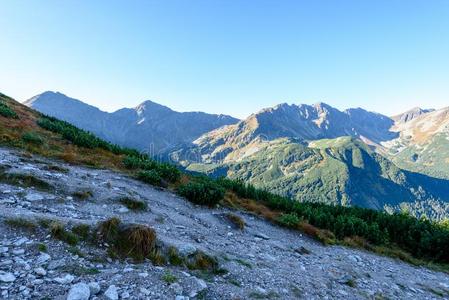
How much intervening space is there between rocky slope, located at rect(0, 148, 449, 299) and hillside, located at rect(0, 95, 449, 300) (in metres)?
0.04

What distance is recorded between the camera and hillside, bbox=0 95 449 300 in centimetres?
668

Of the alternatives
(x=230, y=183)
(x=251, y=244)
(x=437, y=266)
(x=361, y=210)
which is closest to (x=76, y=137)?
(x=230, y=183)

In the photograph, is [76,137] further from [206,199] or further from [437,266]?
A: [437,266]

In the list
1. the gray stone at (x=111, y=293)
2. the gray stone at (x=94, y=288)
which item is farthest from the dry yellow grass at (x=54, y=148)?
the gray stone at (x=111, y=293)

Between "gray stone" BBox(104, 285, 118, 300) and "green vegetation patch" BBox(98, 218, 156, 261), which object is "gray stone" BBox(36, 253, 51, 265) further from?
"gray stone" BBox(104, 285, 118, 300)

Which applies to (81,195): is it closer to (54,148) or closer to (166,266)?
(166,266)

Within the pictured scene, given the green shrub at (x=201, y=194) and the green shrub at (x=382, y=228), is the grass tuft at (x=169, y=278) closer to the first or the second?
the green shrub at (x=201, y=194)

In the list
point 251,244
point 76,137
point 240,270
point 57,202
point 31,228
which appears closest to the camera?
point 31,228

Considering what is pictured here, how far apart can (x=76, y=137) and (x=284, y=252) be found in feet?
56.9

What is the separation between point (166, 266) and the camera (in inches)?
310

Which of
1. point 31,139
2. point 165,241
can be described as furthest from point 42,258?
point 31,139

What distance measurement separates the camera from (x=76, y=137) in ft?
74.4

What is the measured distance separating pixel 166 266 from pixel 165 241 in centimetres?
106

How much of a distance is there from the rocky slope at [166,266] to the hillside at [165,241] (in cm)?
4
